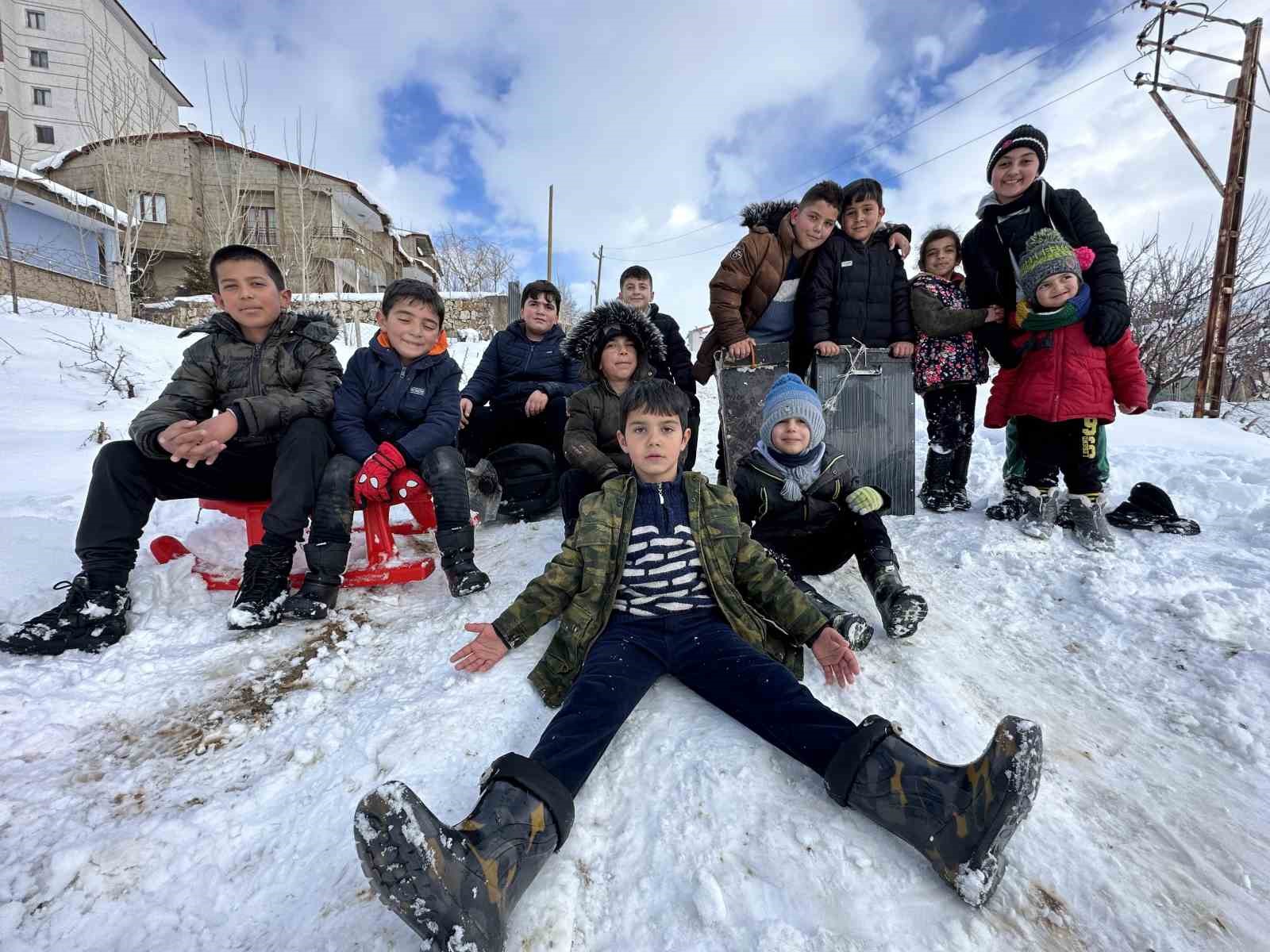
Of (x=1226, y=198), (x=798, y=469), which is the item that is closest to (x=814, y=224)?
(x=798, y=469)

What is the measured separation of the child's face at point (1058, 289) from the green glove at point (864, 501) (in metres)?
1.75

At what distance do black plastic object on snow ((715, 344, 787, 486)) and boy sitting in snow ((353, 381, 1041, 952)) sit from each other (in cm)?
158

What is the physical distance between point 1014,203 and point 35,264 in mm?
19724

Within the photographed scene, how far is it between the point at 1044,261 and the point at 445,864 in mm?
3856

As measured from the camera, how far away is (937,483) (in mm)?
3654

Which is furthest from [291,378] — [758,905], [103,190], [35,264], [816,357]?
[35,264]

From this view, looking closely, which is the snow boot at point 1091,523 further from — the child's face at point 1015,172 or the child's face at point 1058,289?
the child's face at point 1015,172

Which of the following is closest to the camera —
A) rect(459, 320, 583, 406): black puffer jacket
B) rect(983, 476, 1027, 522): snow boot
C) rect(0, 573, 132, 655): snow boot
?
rect(0, 573, 132, 655): snow boot

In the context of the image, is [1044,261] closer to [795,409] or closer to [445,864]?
[795,409]

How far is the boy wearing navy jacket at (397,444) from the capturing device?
235 cm

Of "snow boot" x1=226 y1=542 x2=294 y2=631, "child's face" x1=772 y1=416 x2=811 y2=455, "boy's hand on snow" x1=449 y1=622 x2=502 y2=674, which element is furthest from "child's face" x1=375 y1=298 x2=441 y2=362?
Result: "child's face" x1=772 y1=416 x2=811 y2=455

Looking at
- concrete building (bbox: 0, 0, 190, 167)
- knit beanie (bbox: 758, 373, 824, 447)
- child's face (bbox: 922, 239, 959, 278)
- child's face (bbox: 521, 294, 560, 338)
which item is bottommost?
knit beanie (bbox: 758, 373, 824, 447)

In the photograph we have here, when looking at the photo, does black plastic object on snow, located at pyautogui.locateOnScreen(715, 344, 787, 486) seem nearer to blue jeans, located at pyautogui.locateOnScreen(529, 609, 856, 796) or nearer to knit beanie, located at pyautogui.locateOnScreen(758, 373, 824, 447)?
knit beanie, located at pyautogui.locateOnScreen(758, 373, 824, 447)

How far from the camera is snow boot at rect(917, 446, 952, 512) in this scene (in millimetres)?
3586
